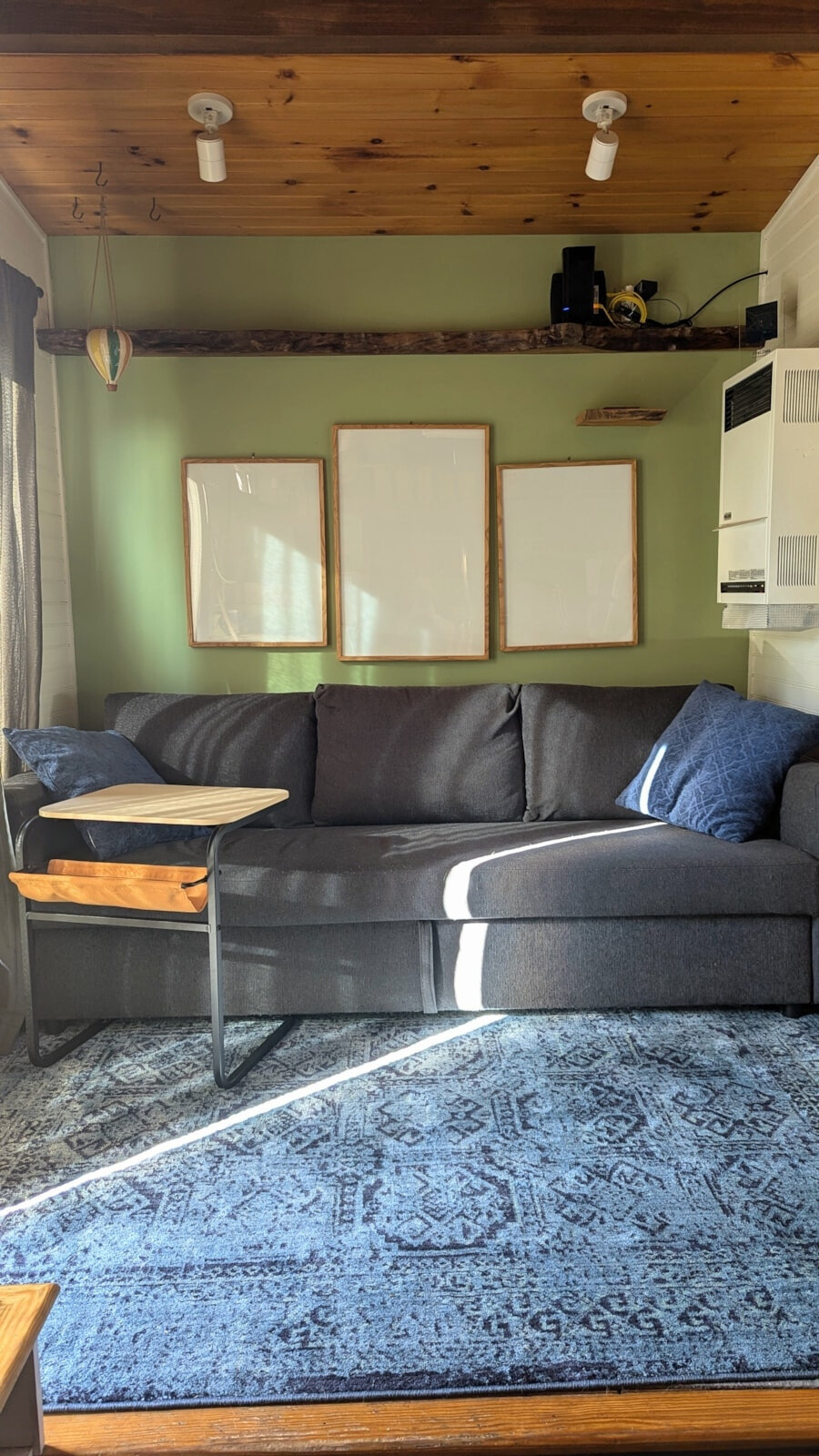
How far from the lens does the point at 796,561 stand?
3359 millimetres

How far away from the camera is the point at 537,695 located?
146 inches

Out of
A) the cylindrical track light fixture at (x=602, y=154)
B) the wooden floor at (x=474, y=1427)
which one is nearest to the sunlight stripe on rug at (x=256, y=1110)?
the wooden floor at (x=474, y=1427)

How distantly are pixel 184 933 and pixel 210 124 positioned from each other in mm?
2325

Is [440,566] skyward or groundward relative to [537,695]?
skyward

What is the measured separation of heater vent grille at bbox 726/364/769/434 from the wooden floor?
280cm

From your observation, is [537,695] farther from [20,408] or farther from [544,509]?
[20,408]

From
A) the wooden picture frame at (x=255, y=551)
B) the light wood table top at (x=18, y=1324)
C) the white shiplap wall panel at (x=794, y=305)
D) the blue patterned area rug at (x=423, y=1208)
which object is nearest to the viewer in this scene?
the light wood table top at (x=18, y=1324)

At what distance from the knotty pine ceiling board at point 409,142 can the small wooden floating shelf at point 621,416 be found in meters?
0.70

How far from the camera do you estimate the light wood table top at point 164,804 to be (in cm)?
250

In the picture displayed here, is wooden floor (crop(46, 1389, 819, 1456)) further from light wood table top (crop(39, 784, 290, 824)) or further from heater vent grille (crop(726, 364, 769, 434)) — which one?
heater vent grille (crop(726, 364, 769, 434))

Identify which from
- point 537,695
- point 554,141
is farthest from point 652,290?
point 537,695

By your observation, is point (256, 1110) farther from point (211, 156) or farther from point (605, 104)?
point (605, 104)

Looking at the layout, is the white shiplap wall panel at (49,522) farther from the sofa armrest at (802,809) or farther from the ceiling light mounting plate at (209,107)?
the sofa armrest at (802,809)

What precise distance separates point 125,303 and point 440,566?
1507 mm
